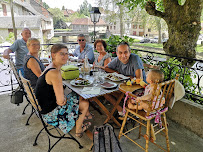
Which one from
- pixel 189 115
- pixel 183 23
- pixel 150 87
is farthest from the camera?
pixel 183 23

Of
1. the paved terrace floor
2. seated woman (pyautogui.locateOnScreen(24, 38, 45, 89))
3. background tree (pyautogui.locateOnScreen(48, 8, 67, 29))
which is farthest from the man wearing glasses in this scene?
background tree (pyautogui.locateOnScreen(48, 8, 67, 29))

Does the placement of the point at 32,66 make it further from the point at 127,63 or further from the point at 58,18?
the point at 58,18

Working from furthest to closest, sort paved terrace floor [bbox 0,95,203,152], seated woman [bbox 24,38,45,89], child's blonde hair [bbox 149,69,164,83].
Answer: seated woman [bbox 24,38,45,89], paved terrace floor [bbox 0,95,203,152], child's blonde hair [bbox 149,69,164,83]

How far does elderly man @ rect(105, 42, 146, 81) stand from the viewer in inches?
107

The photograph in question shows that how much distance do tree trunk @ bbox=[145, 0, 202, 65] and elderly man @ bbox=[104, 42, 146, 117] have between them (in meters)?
3.14

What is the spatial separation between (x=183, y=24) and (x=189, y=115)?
3554 millimetres

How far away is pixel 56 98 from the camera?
1.99 metres

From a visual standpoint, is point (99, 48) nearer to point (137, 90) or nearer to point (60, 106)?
point (137, 90)

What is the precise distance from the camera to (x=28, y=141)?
2473 mm

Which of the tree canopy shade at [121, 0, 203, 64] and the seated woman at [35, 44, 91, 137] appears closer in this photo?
the seated woman at [35, 44, 91, 137]

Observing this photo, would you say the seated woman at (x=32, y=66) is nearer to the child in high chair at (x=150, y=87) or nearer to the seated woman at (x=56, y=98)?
the seated woman at (x=56, y=98)

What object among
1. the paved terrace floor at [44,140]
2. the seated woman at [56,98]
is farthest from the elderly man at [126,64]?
the seated woman at [56,98]

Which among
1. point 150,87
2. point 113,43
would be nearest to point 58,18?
point 113,43

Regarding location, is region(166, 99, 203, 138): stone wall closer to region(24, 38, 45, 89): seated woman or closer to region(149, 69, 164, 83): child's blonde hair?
region(149, 69, 164, 83): child's blonde hair
